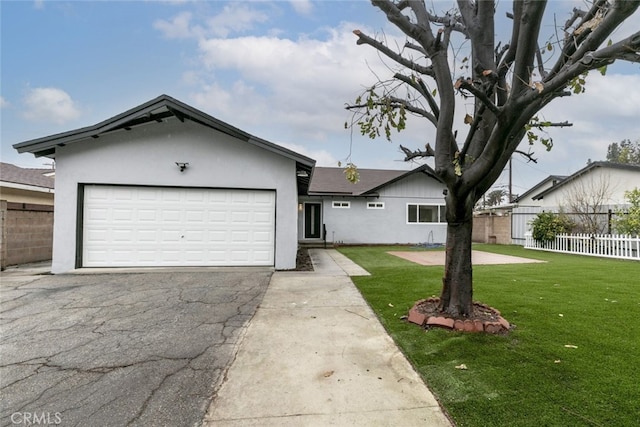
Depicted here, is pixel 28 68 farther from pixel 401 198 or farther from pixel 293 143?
pixel 401 198

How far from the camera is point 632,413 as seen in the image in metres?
2.22

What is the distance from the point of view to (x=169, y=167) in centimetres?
855

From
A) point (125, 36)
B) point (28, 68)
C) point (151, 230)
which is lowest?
point (151, 230)

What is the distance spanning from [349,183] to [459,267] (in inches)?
525

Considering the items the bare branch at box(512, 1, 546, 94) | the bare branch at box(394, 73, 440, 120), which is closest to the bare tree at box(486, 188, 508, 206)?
the bare branch at box(394, 73, 440, 120)

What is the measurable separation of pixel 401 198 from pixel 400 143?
1326 centimetres

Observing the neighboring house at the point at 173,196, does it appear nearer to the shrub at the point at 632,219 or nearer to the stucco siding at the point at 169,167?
the stucco siding at the point at 169,167

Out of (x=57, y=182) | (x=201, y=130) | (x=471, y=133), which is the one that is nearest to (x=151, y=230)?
(x=57, y=182)

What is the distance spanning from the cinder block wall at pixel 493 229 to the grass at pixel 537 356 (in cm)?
1280

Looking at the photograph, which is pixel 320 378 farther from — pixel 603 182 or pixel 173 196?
pixel 603 182

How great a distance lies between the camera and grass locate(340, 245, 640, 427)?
2281 mm

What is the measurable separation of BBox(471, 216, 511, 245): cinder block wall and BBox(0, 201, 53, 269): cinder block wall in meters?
22.1

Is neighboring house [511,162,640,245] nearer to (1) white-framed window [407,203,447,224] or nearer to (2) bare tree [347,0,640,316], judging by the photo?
(1) white-framed window [407,203,447,224]

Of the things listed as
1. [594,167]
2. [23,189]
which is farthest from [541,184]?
[23,189]
